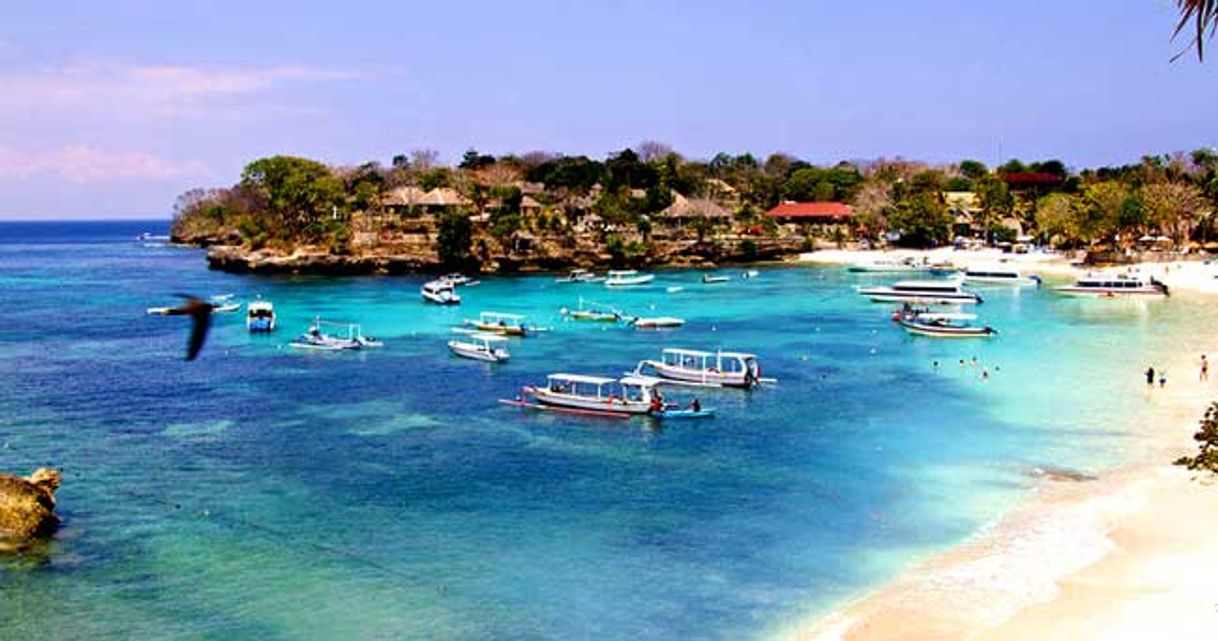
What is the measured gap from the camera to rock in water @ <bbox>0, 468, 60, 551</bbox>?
27125mm

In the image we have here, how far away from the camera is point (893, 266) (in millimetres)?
107062

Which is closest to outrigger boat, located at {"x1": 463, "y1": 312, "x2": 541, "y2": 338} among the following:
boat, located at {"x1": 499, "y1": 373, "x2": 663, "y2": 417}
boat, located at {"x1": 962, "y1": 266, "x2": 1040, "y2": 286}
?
boat, located at {"x1": 499, "y1": 373, "x2": 663, "y2": 417}

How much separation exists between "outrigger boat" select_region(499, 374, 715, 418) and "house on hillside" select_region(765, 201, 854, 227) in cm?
9334

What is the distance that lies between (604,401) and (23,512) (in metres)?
Answer: 19.9

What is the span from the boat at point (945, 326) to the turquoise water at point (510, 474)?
5.86 feet

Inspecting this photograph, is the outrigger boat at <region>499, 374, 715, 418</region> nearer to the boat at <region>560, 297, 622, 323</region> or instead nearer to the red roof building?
the boat at <region>560, 297, 622, 323</region>

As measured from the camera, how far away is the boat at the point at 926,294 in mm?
78438

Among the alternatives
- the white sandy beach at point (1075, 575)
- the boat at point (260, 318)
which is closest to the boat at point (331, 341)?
the boat at point (260, 318)

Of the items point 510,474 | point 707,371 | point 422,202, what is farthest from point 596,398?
point 422,202

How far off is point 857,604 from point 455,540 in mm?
9839

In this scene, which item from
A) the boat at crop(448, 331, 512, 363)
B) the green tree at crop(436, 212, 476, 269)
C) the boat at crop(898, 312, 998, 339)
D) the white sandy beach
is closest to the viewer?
the white sandy beach

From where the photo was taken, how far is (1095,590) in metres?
23.1

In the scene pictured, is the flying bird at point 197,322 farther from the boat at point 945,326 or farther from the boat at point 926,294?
the boat at point 926,294

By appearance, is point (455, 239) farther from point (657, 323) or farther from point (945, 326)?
point (945, 326)
